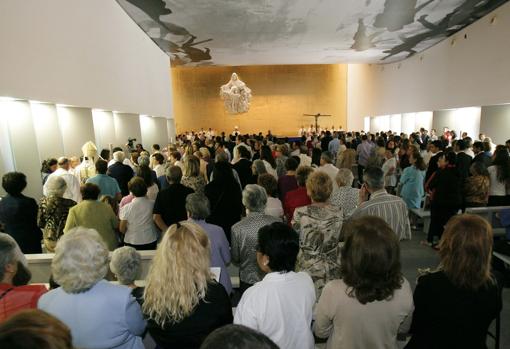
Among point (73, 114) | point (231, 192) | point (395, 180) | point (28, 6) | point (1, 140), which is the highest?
point (28, 6)

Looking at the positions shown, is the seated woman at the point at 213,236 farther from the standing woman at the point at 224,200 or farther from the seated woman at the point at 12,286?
the standing woman at the point at 224,200

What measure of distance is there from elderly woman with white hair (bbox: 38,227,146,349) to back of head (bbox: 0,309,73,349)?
868 mm

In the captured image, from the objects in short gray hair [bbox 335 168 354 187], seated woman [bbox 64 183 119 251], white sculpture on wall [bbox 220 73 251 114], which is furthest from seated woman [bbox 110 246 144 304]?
white sculpture on wall [bbox 220 73 251 114]

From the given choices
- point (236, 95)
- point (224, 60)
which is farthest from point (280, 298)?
point (236, 95)

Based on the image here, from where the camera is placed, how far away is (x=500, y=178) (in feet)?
16.9

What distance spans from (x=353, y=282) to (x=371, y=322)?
0.22 meters

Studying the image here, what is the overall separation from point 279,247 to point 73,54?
646cm

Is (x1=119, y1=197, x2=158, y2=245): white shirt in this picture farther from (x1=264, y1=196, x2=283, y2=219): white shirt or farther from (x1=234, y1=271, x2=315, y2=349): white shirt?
(x1=234, y1=271, x2=315, y2=349): white shirt

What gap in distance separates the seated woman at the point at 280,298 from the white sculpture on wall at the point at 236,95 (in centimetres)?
2075

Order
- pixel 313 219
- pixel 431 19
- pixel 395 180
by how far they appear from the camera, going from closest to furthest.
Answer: pixel 313 219, pixel 395 180, pixel 431 19

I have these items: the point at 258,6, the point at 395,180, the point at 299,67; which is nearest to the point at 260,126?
the point at 299,67

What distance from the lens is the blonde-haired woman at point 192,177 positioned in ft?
15.1

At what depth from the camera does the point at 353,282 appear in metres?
1.71

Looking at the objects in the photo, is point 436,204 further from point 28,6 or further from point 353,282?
point 28,6
